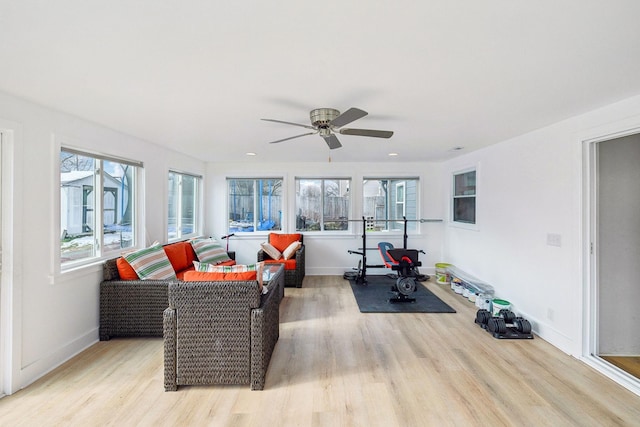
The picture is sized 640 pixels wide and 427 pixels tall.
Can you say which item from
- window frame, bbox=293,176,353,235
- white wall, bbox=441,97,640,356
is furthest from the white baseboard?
white wall, bbox=441,97,640,356

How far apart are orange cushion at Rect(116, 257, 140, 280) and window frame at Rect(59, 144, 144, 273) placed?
249mm

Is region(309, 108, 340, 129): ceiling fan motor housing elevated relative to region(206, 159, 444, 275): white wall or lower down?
elevated

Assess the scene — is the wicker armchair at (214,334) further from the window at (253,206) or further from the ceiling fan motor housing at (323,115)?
the window at (253,206)

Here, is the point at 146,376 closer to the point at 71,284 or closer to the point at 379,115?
the point at 71,284

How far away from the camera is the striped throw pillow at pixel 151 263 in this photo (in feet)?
10.4

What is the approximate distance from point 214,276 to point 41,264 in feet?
5.22

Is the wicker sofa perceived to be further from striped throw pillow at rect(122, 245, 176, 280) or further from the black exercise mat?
the black exercise mat

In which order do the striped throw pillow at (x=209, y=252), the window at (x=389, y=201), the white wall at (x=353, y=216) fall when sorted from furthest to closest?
the window at (x=389, y=201)
the white wall at (x=353, y=216)
the striped throw pillow at (x=209, y=252)

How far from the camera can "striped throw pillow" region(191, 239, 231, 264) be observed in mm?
4536

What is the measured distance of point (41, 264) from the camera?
8.12 feet

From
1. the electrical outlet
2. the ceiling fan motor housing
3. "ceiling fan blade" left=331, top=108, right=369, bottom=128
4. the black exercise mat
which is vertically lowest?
the black exercise mat

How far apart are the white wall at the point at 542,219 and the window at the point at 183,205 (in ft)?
16.3

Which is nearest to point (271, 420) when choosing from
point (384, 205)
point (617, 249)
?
point (617, 249)

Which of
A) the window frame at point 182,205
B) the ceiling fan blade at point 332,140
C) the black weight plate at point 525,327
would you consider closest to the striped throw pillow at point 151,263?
the window frame at point 182,205
